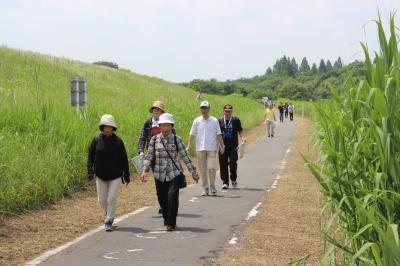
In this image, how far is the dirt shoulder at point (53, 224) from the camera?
8125 mm

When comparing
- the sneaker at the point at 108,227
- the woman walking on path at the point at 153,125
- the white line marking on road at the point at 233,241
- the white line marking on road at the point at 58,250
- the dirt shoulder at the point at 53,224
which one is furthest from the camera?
the woman walking on path at the point at 153,125

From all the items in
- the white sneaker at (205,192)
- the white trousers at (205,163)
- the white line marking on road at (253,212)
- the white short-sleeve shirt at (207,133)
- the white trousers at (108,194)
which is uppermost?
the white short-sleeve shirt at (207,133)

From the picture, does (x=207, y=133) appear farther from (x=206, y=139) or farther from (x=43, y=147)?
(x=43, y=147)

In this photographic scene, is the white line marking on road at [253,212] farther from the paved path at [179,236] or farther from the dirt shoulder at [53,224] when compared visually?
the dirt shoulder at [53,224]

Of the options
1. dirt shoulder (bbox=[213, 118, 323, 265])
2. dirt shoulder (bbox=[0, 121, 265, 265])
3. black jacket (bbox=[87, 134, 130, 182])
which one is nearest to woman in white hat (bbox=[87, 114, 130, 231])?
black jacket (bbox=[87, 134, 130, 182])

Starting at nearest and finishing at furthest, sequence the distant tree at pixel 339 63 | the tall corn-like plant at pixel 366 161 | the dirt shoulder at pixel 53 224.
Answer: the tall corn-like plant at pixel 366 161
the distant tree at pixel 339 63
the dirt shoulder at pixel 53 224

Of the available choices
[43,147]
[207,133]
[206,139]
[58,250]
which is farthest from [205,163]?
[58,250]

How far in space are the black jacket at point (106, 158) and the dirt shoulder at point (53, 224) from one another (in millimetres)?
948

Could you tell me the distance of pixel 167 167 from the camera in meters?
9.52

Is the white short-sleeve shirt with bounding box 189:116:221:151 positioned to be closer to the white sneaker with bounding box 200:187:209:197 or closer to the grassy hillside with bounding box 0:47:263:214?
the white sneaker with bounding box 200:187:209:197

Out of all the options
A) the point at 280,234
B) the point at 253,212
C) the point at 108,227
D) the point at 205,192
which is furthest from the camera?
the point at 205,192

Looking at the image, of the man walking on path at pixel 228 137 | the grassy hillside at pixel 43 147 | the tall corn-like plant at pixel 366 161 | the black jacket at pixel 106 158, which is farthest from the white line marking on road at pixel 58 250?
the man walking on path at pixel 228 137

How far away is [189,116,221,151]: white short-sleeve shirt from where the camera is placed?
42.7ft

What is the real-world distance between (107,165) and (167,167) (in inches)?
36.1
